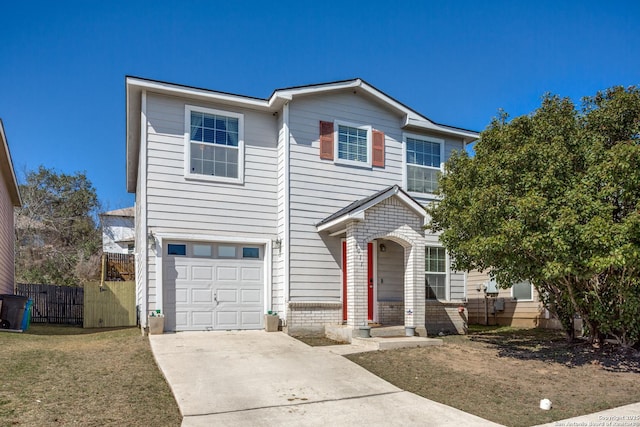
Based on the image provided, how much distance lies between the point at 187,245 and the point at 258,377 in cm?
499

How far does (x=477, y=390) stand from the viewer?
6941 mm

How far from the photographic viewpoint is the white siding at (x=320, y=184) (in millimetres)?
11836

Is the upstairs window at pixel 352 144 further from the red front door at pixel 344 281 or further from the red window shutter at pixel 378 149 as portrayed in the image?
the red front door at pixel 344 281

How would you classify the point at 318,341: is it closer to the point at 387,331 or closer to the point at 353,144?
the point at 387,331

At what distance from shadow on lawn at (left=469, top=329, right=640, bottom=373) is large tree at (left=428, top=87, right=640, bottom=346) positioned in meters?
0.40

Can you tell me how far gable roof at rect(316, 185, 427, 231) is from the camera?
10.7m

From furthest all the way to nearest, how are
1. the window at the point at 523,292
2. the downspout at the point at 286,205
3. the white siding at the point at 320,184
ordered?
1. the window at the point at 523,292
2. the white siding at the point at 320,184
3. the downspout at the point at 286,205

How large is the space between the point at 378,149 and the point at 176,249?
6143 millimetres

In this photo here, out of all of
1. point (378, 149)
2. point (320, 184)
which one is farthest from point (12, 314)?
Result: point (378, 149)

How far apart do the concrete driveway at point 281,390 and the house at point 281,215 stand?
6.52 feet

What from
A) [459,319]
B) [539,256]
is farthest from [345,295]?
[539,256]

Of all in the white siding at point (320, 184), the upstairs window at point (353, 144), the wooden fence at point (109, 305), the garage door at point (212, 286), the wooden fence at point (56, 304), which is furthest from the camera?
the wooden fence at point (56, 304)

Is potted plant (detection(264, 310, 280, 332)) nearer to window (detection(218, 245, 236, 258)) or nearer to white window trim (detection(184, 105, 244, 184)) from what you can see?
window (detection(218, 245, 236, 258))

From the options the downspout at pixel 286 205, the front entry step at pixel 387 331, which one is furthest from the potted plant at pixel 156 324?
the front entry step at pixel 387 331
